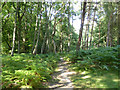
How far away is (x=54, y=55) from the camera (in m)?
15.4

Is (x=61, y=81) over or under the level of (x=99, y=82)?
under

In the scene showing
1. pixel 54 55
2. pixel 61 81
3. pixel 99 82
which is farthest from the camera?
pixel 54 55

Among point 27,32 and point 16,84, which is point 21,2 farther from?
point 16,84

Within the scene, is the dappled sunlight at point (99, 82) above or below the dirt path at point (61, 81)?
above

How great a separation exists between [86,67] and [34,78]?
3907mm

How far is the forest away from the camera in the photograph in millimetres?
4645

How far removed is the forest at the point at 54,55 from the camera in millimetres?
4645

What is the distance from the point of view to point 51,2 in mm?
17719

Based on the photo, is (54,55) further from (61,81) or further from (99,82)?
(99,82)

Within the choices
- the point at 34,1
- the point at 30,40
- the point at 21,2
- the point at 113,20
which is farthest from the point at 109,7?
the point at 30,40

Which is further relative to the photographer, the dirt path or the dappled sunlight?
the dirt path

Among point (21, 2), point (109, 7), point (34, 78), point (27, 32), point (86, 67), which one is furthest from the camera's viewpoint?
point (27, 32)

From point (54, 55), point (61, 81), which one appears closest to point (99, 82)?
point (61, 81)

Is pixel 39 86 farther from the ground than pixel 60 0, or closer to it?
closer to it
